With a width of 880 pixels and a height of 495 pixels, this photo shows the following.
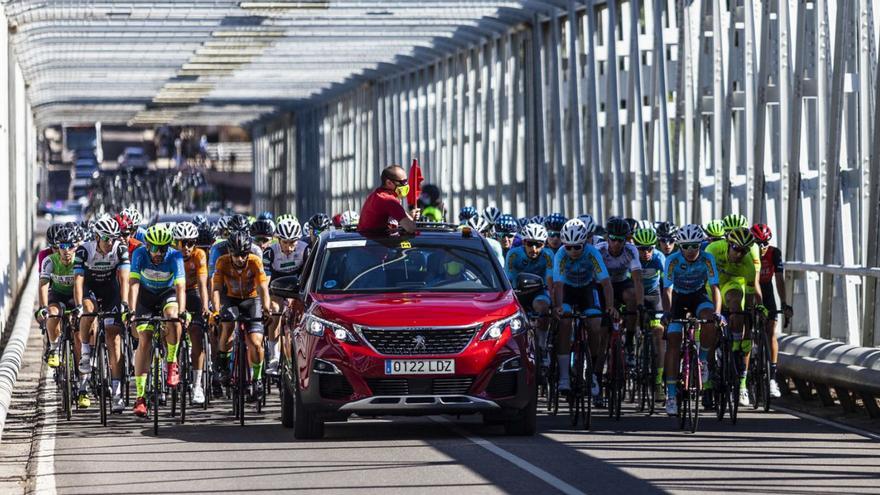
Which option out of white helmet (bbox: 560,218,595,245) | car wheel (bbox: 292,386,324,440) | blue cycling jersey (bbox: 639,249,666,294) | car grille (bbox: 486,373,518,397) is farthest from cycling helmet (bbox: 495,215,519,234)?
car grille (bbox: 486,373,518,397)

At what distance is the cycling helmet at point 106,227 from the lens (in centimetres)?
1741

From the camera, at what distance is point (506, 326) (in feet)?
46.6

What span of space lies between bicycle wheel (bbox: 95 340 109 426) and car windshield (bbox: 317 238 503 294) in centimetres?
233

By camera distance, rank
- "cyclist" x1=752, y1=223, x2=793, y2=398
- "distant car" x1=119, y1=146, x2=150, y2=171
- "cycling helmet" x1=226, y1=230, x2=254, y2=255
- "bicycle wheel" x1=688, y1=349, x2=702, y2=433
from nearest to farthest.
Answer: "bicycle wheel" x1=688, y1=349, x2=702, y2=433 → "cycling helmet" x1=226, y1=230, x2=254, y2=255 → "cyclist" x1=752, y1=223, x2=793, y2=398 → "distant car" x1=119, y1=146, x2=150, y2=171

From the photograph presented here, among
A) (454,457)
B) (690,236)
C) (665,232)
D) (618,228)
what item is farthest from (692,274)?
(454,457)

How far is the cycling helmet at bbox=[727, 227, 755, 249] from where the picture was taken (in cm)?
1739

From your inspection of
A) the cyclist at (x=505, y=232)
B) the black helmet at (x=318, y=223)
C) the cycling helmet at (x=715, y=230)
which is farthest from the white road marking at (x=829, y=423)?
the black helmet at (x=318, y=223)

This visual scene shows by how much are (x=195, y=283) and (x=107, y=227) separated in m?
1.06

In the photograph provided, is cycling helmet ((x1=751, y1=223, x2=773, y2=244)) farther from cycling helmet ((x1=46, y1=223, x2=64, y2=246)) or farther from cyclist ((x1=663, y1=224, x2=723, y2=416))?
cycling helmet ((x1=46, y1=223, x2=64, y2=246))

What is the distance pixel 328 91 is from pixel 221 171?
217 feet

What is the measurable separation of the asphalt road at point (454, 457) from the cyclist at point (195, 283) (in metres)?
0.67

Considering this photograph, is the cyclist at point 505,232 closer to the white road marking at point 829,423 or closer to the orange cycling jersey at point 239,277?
the white road marking at point 829,423

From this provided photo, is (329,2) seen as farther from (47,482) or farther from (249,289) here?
(47,482)

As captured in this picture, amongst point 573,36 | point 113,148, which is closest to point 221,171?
point 113,148
